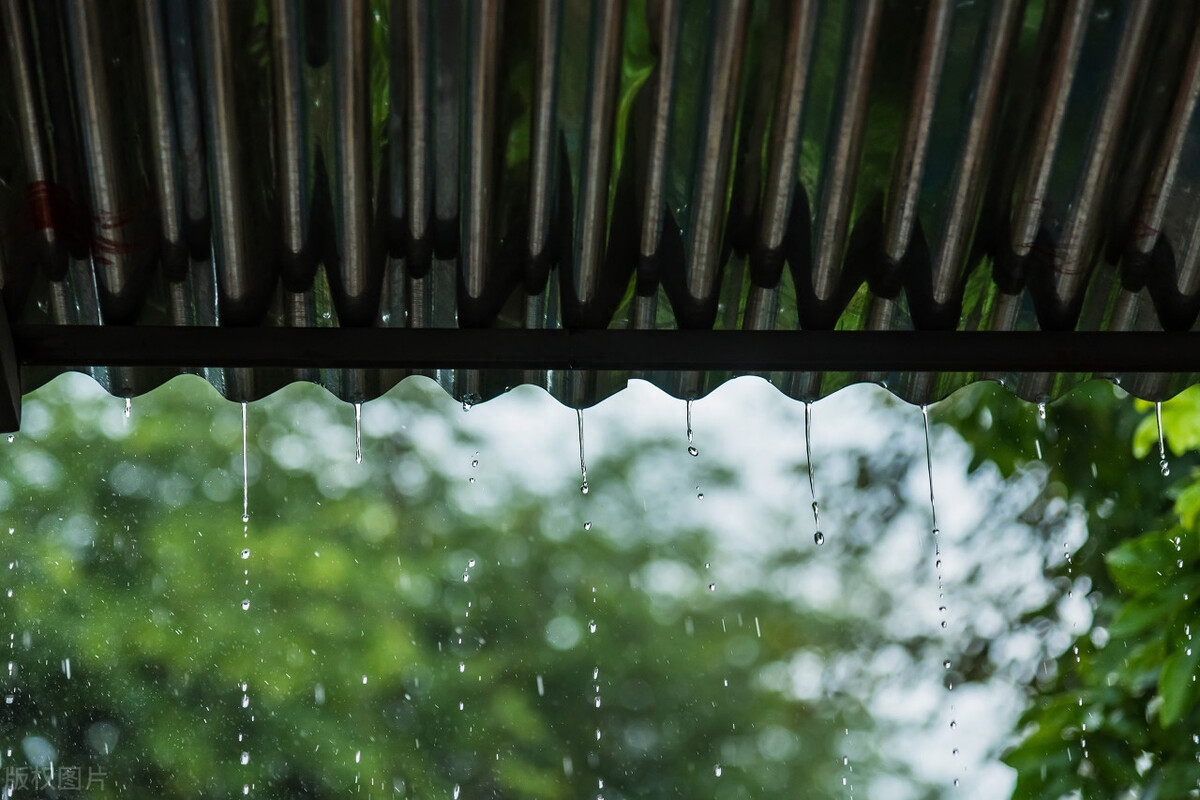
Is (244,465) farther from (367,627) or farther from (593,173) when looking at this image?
(367,627)

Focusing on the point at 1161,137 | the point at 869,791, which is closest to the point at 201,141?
the point at 1161,137

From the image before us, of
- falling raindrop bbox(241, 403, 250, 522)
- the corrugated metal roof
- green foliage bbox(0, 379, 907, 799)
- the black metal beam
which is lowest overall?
green foliage bbox(0, 379, 907, 799)

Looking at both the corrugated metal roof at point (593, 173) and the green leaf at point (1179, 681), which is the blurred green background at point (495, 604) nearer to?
the green leaf at point (1179, 681)

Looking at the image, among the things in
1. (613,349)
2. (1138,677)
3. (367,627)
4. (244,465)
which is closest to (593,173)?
(613,349)

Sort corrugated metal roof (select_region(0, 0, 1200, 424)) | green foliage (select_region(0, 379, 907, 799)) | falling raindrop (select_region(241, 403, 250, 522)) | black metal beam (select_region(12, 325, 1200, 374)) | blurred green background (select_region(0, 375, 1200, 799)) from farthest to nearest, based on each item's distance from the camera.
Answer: green foliage (select_region(0, 379, 907, 799)) → blurred green background (select_region(0, 375, 1200, 799)) → falling raindrop (select_region(241, 403, 250, 522)) → black metal beam (select_region(12, 325, 1200, 374)) → corrugated metal roof (select_region(0, 0, 1200, 424))

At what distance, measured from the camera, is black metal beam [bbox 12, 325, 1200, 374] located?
1.31 m

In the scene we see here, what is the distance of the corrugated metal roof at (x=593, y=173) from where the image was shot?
1152 millimetres

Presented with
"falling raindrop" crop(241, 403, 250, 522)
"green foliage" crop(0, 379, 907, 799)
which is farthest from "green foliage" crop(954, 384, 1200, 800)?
"green foliage" crop(0, 379, 907, 799)

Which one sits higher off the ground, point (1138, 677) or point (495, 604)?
point (1138, 677)

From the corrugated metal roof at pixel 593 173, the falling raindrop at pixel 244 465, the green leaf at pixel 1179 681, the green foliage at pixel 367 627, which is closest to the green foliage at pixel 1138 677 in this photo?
the green leaf at pixel 1179 681

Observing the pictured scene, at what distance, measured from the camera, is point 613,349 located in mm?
1343

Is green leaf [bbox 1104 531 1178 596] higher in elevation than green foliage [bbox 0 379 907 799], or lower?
higher

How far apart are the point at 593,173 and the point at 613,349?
0.20 m

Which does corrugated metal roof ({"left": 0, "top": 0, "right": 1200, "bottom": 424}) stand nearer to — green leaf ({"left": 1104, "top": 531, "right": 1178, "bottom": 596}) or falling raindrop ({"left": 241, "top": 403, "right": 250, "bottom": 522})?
falling raindrop ({"left": 241, "top": 403, "right": 250, "bottom": 522})
